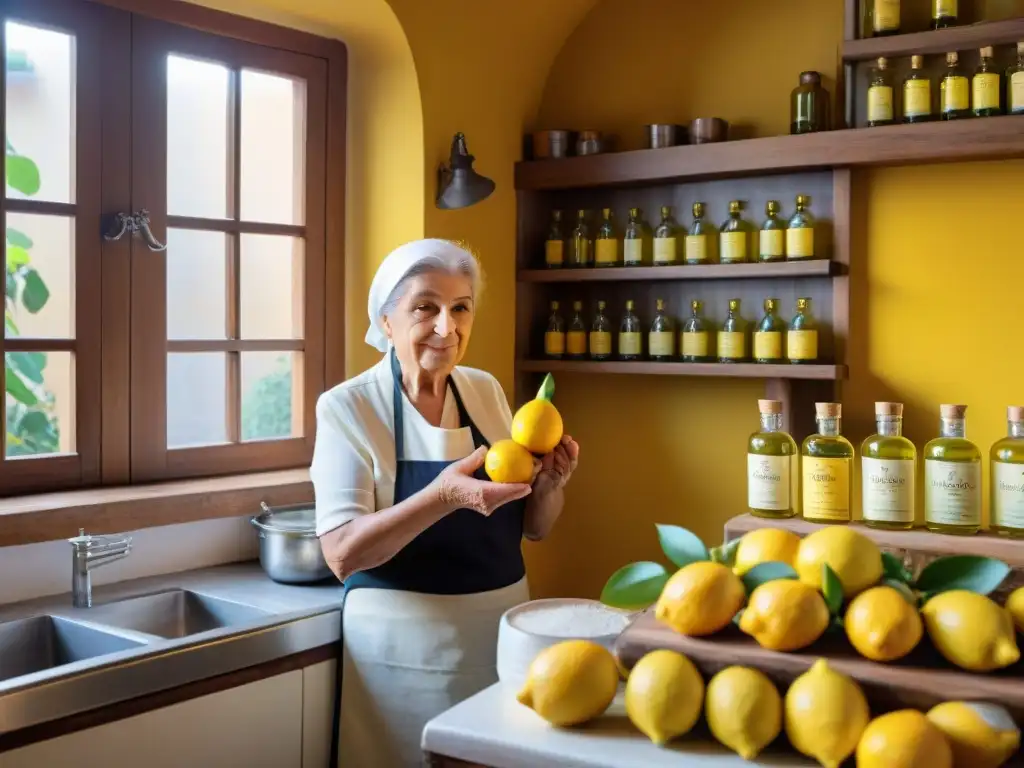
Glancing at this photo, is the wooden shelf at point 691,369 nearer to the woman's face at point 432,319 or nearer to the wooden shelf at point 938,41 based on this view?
the wooden shelf at point 938,41

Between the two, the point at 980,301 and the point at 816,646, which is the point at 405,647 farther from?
the point at 980,301

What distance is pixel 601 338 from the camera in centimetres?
290

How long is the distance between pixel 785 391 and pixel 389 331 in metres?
1.13

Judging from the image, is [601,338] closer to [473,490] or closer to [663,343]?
[663,343]

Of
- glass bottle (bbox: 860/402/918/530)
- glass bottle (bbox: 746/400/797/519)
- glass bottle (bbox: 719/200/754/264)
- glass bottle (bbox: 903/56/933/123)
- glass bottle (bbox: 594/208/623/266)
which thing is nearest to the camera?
glass bottle (bbox: 860/402/918/530)

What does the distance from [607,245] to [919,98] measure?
0.87 metres

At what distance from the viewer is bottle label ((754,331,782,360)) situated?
2611 millimetres

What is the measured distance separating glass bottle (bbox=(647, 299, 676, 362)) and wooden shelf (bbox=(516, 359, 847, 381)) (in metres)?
0.04

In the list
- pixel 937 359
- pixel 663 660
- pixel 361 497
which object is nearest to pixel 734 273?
pixel 937 359

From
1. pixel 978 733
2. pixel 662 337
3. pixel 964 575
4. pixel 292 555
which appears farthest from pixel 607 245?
Answer: pixel 978 733

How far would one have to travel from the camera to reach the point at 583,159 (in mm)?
2893

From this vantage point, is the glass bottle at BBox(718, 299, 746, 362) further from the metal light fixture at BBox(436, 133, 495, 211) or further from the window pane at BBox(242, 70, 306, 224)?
the window pane at BBox(242, 70, 306, 224)

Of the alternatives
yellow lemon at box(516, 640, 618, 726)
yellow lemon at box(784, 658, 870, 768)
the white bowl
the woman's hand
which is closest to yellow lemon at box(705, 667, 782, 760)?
yellow lemon at box(784, 658, 870, 768)

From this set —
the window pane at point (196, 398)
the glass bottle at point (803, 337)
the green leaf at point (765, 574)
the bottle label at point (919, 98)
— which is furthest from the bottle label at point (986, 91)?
the window pane at point (196, 398)
